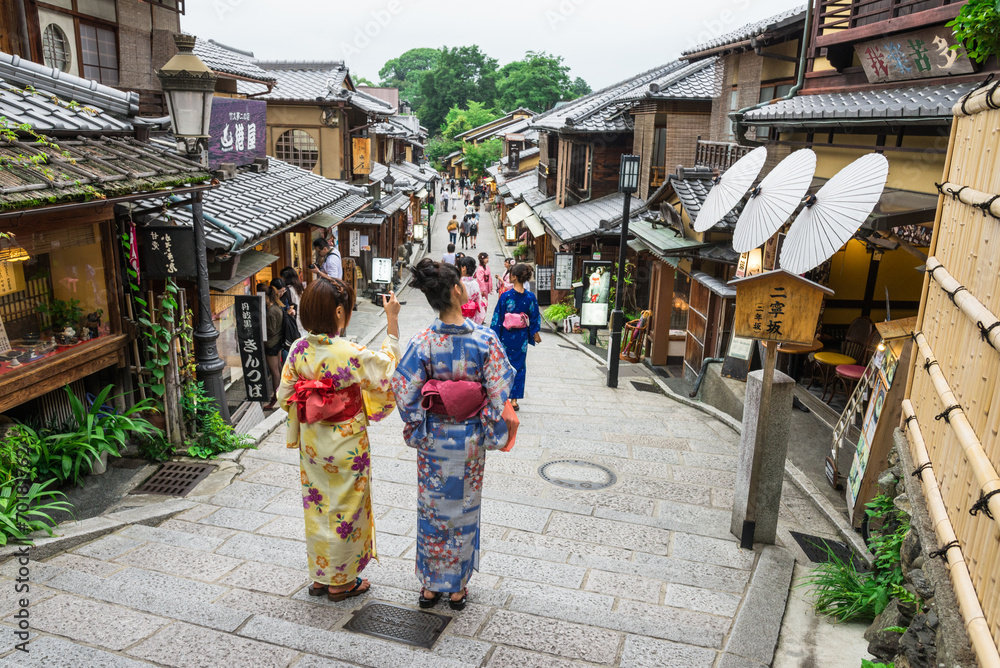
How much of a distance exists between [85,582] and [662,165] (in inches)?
758

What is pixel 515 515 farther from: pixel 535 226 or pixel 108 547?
pixel 535 226

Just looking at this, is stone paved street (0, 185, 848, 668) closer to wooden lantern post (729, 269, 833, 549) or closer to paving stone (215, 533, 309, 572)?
paving stone (215, 533, 309, 572)

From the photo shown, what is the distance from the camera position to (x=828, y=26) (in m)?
9.99

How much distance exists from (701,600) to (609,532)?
1269 millimetres

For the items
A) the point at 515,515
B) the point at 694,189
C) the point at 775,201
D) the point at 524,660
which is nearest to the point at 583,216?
the point at 694,189

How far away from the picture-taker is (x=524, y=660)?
4090 mm

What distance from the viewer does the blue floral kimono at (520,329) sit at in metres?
9.80

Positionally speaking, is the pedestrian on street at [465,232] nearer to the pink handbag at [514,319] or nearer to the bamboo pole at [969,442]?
the pink handbag at [514,319]

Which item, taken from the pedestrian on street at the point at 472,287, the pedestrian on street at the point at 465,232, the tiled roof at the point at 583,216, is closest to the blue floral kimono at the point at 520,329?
the pedestrian on street at the point at 472,287

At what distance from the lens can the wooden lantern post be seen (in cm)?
587

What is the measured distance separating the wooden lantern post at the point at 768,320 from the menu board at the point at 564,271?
52.2 ft

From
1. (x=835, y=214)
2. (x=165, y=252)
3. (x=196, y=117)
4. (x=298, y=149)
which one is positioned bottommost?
(x=165, y=252)

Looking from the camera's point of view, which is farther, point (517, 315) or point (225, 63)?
point (225, 63)

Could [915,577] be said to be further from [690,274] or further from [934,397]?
[690,274]
